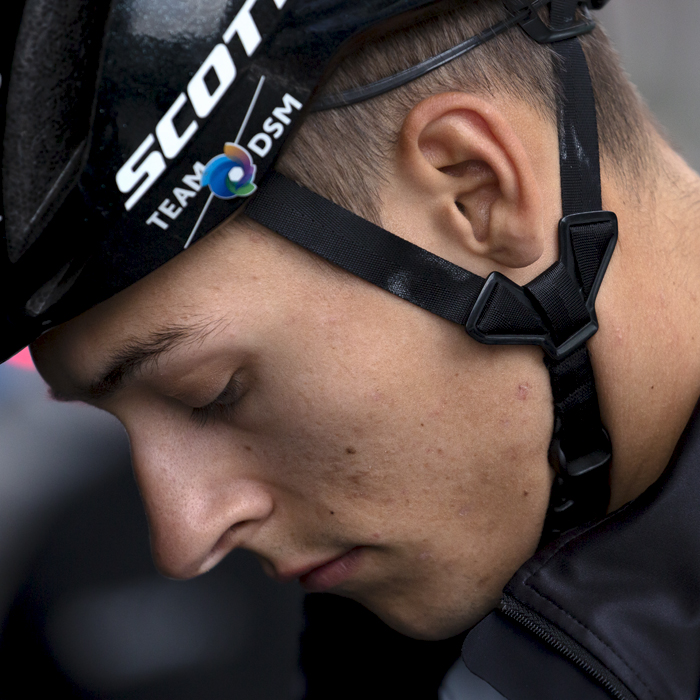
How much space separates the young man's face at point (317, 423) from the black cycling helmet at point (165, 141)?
5 centimetres

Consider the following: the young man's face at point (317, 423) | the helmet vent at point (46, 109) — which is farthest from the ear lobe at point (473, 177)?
the helmet vent at point (46, 109)

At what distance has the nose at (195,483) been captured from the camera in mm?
1036

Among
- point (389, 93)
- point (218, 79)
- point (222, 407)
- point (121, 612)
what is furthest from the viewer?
point (121, 612)

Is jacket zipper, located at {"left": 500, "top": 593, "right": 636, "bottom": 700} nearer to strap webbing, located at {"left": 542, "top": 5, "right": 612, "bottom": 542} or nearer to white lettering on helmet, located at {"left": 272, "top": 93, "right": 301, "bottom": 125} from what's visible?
strap webbing, located at {"left": 542, "top": 5, "right": 612, "bottom": 542}

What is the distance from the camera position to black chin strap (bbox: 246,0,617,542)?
35.4 inches

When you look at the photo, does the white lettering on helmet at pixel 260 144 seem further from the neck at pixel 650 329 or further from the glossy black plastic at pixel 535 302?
the neck at pixel 650 329

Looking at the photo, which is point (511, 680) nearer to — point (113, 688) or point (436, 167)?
point (436, 167)

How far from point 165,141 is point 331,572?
2.21ft

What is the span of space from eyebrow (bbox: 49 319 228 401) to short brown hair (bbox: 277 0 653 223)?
0.69ft

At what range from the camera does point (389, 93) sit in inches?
35.7

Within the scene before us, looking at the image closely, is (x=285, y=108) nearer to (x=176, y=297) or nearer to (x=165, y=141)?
(x=165, y=141)

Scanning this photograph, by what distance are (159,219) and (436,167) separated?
33 centimetres

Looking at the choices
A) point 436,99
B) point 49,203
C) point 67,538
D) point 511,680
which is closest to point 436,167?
point 436,99

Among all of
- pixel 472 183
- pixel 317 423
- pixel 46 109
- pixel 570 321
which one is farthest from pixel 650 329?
pixel 46 109
